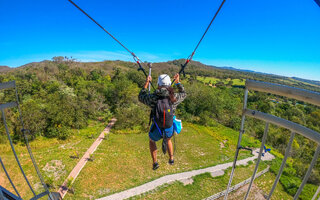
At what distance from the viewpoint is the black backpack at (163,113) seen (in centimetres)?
276

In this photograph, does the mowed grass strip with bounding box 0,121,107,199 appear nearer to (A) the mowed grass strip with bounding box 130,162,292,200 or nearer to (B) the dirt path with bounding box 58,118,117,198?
(B) the dirt path with bounding box 58,118,117,198

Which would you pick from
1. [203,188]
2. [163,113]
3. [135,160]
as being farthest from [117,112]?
[163,113]

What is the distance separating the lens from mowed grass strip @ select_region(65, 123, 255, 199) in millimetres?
9170

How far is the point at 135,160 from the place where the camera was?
12.0 m

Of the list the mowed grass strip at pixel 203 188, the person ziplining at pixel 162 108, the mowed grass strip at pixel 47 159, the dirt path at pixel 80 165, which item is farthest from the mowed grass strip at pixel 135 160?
the person ziplining at pixel 162 108

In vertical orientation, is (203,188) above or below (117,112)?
below

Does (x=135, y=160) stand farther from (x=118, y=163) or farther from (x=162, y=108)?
(x=162, y=108)

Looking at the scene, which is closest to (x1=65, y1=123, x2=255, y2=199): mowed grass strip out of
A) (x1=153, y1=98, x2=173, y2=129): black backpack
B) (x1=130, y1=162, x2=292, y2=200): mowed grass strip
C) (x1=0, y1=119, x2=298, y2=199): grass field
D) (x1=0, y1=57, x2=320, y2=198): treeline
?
(x1=0, y1=119, x2=298, y2=199): grass field

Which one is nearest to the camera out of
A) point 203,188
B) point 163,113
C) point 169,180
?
point 163,113

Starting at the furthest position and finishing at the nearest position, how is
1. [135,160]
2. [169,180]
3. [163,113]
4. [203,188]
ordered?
1. [135,160]
2. [169,180]
3. [203,188]
4. [163,113]

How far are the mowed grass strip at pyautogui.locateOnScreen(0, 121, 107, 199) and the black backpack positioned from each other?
927cm

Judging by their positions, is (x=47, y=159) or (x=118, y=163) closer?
(x=47, y=159)

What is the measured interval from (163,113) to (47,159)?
12.4 m

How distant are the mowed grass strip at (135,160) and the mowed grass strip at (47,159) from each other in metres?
1.34
